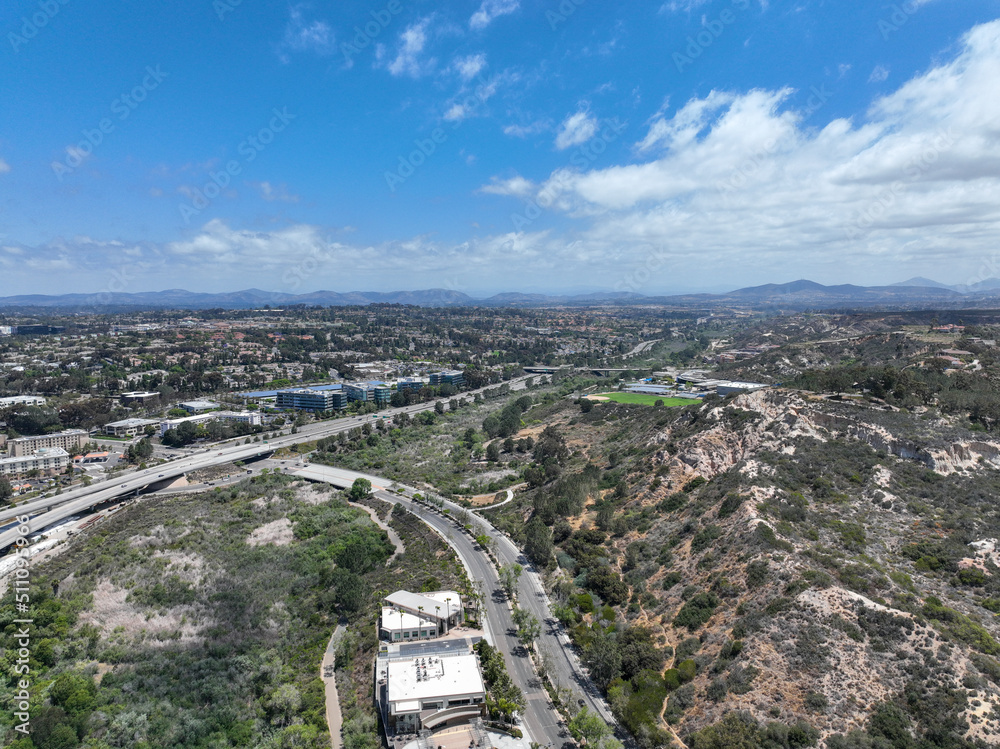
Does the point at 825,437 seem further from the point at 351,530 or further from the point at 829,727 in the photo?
the point at 351,530

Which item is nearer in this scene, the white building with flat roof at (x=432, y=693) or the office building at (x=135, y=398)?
the white building with flat roof at (x=432, y=693)

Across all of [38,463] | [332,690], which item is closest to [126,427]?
[38,463]

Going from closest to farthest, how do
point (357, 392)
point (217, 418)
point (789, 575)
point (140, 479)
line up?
point (789, 575), point (140, 479), point (217, 418), point (357, 392)

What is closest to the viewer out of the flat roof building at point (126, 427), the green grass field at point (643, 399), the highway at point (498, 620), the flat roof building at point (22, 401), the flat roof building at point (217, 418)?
the highway at point (498, 620)

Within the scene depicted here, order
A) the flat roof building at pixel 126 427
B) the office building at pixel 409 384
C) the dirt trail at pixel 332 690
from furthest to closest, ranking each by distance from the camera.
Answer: the office building at pixel 409 384
the flat roof building at pixel 126 427
the dirt trail at pixel 332 690

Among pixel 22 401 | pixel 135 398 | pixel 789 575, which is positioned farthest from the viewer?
pixel 135 398

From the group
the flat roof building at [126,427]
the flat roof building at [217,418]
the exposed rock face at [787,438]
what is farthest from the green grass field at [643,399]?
the flat roof building at [126,427]

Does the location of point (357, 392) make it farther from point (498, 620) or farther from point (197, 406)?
point (498, 620)

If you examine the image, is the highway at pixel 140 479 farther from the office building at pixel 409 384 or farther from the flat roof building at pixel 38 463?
the office building at pixel 409 384
